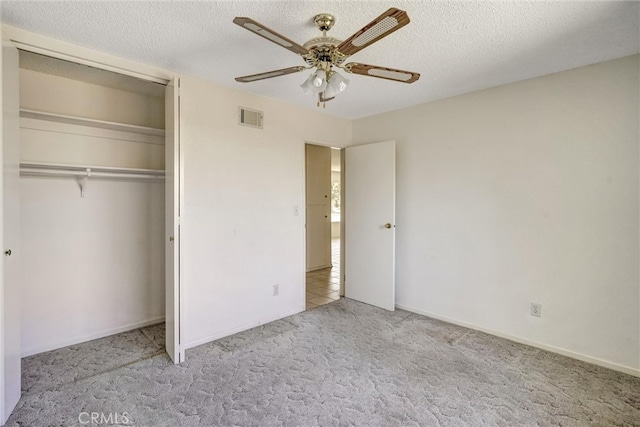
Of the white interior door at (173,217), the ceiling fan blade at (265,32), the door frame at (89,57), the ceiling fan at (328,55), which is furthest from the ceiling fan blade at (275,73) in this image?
the door frame at (89,57)

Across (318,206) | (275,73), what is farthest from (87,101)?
(318,206)

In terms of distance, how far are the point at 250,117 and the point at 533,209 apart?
9.41 feet

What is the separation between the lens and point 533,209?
2.82m

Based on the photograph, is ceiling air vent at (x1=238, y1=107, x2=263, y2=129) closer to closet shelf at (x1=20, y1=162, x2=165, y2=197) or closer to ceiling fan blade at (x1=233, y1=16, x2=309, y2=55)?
closet shelf at (x1=20, y1=162, x2=165, y2=197)

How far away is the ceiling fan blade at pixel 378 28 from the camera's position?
1.31 meters

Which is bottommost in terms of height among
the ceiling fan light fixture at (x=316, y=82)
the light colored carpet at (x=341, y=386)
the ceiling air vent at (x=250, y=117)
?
the light colored carpet at (x=341, y=386)

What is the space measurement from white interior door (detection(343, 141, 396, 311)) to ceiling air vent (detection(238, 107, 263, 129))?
1.38 metres

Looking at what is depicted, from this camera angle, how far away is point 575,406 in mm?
2027

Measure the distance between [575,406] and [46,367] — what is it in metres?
3.83

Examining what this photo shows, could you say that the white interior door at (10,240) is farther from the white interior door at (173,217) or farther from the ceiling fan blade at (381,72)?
the ceiling fan blade at (381,72)

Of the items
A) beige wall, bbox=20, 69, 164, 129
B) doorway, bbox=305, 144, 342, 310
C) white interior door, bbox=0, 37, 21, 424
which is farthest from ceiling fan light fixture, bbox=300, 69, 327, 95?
doorway, bbox=305, 144, 342, 310

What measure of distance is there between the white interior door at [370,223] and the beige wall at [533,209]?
0.63 ft

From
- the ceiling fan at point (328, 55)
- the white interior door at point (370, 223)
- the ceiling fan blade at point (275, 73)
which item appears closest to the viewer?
the ceiling fan at point (328, 55)

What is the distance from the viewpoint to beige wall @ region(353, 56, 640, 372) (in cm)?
243
